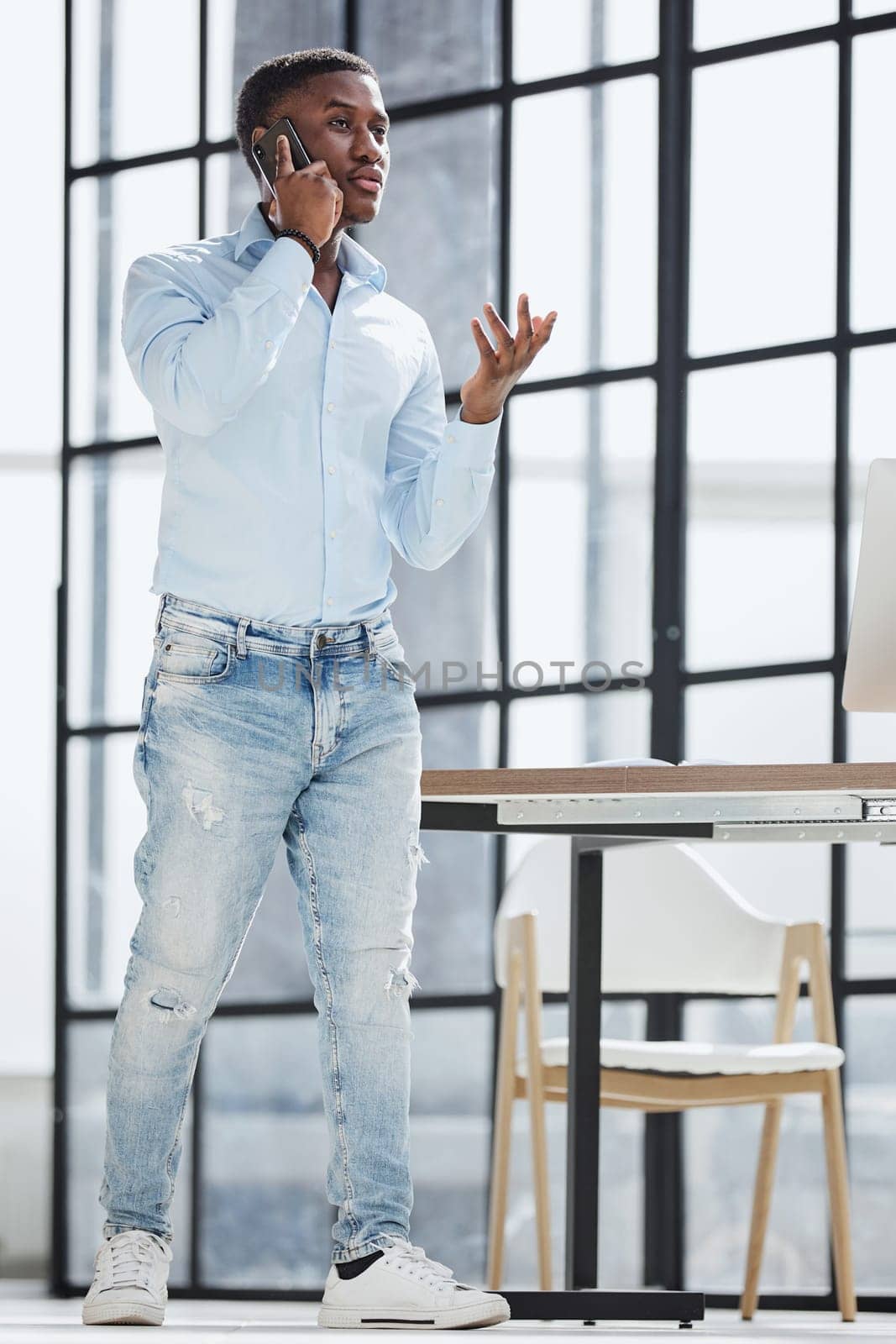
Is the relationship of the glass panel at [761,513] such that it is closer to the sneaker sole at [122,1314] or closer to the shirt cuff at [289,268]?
the shirt cuff at [289,268]

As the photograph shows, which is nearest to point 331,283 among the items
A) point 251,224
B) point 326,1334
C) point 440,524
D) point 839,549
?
point 251,224

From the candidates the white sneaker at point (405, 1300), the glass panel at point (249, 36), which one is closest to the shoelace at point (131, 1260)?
the white sneaker at point (405, 1300)

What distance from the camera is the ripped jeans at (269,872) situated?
1.83 m

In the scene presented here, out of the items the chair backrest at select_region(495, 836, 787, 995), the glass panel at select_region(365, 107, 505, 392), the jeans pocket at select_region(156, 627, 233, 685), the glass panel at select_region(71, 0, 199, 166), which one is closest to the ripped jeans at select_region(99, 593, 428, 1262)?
the jeans pocket at select_region(156, 627, 233, 685)

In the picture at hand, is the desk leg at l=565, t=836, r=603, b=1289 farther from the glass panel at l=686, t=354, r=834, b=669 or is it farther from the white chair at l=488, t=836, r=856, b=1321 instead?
the glass panel at l=686, t=354, r=834, b=669

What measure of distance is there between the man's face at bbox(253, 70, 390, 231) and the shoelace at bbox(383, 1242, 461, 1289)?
3.61ft

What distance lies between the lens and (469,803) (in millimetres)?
2146

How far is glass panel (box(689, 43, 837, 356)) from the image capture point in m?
3.48

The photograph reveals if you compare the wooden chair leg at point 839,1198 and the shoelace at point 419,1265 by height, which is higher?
the shoelace at point 419,1265

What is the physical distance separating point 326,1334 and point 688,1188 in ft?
5.95

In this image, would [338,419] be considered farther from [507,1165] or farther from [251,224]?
[507,1165]

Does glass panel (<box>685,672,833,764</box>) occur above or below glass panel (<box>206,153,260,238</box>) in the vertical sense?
below

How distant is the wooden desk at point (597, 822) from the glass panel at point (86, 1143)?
1661mm

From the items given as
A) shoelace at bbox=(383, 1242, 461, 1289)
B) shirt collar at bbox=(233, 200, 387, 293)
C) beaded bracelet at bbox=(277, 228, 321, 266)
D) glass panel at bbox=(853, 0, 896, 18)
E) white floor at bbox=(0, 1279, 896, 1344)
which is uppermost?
glass panel at bbox=(853, 0, 896, 18)
